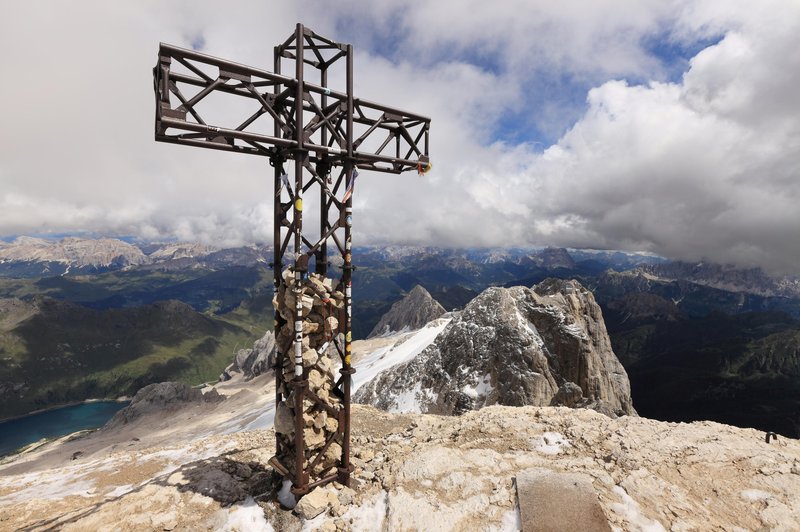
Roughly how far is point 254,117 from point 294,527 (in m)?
12.2

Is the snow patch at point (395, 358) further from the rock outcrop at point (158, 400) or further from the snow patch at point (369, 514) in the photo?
the rock outcrop at point (158, 400)

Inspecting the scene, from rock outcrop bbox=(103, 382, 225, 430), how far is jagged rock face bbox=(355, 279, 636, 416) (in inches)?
3477

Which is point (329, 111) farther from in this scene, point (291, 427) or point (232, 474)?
point (232, 474)

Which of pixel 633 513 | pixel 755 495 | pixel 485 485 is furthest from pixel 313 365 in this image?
pixel 755 495

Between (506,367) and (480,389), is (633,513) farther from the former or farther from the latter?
(506,367)

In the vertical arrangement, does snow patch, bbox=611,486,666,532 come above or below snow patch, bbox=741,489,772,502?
below

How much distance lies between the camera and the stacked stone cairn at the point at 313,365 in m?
11.4

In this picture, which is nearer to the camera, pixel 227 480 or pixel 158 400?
pixel 227 480

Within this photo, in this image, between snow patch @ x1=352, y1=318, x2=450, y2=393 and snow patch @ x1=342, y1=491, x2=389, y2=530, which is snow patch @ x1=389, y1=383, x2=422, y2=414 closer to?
snow patch @ x1=352, y1=318, x2=450, y2=393

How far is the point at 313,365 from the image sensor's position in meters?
11.6

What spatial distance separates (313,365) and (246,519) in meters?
4.72

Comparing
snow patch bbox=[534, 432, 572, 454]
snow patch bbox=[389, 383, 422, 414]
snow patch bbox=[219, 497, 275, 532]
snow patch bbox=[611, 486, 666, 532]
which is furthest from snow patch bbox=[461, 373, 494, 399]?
snow patch bbox=[219, 497, 275, 532]

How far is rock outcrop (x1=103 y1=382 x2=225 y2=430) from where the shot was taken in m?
108

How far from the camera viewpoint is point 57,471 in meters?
22.7
